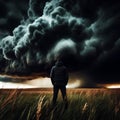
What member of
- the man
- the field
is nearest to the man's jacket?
the man

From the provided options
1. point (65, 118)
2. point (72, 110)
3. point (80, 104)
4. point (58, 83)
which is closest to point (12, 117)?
point (65, 118)

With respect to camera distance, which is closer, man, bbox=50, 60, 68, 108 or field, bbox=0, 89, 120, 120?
field, bbox=0, 89, 120, 120

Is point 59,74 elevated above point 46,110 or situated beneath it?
elevated above

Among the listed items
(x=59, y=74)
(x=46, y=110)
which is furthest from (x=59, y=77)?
(x=46, y=110)

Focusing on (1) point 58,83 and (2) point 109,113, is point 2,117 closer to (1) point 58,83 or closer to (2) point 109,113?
(2) point 109,113

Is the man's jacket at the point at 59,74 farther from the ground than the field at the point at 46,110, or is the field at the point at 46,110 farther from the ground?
the man's jacket at the point at 59,74

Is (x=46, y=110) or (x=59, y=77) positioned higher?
(x=59, y=77)

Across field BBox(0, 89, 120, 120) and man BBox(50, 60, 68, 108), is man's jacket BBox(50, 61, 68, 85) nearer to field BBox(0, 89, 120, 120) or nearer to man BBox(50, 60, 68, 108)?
man BBox(50, 60, 68, 108)

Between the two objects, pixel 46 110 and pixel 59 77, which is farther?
pixel 59 77

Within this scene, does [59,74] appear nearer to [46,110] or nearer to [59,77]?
[59,77]

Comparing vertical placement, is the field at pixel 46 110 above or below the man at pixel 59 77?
below

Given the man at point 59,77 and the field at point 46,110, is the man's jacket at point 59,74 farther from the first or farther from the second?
the field at point 46,110

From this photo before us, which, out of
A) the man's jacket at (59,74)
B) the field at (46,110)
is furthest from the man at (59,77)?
the field at (46,110)

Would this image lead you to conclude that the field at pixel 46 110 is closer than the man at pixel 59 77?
Yes
